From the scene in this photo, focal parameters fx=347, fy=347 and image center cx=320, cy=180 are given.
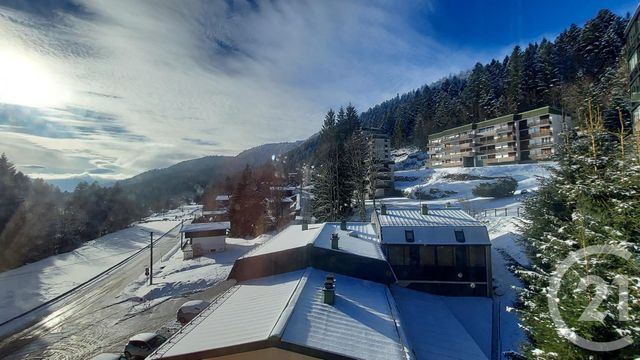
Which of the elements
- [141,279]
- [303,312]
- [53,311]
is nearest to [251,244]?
[141,279]

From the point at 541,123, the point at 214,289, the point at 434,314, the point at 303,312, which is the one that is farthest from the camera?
the point at 541,123

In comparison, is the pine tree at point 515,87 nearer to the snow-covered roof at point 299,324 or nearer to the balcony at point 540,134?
the balcony at point 540,134

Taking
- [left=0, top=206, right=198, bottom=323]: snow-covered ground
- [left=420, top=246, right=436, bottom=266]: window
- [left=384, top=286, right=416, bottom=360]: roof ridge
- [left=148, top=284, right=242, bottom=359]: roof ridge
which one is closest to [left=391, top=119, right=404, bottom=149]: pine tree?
[left=0, top=206, right=198, bottom=323]: snow-covered ground

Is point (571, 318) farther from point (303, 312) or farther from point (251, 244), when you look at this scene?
point (251, 244)

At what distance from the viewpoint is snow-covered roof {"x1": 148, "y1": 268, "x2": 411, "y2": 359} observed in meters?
9.51

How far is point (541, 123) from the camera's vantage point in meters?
62.8

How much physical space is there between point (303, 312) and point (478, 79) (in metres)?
94.2

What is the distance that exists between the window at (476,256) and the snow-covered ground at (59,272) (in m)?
36.4

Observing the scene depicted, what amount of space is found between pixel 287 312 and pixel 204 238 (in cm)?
3436

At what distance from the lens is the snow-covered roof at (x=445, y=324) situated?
1402cm

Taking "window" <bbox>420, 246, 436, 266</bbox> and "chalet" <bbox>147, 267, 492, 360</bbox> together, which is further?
"window" <bbox>420, 246, 436, 266</bbox>

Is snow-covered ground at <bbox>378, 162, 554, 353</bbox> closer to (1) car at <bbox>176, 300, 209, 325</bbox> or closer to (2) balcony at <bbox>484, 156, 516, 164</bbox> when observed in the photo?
(2) balcony at <bbox>484, 156, 516, 164</bbox>

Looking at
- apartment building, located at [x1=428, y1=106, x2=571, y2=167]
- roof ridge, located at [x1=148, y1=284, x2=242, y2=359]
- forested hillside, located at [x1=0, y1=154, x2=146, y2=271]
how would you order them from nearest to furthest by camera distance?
roof ridge, located at [x1=148, y1=284, x2=242, y2=359]
forested hillside, located at [x1=0, y1=154, x2=146, y2=271]
apartment building, located at [x1=428, y1=106, x2=571, y2=167]

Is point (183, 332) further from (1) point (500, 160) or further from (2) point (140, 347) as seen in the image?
(1) point (500, 160)
